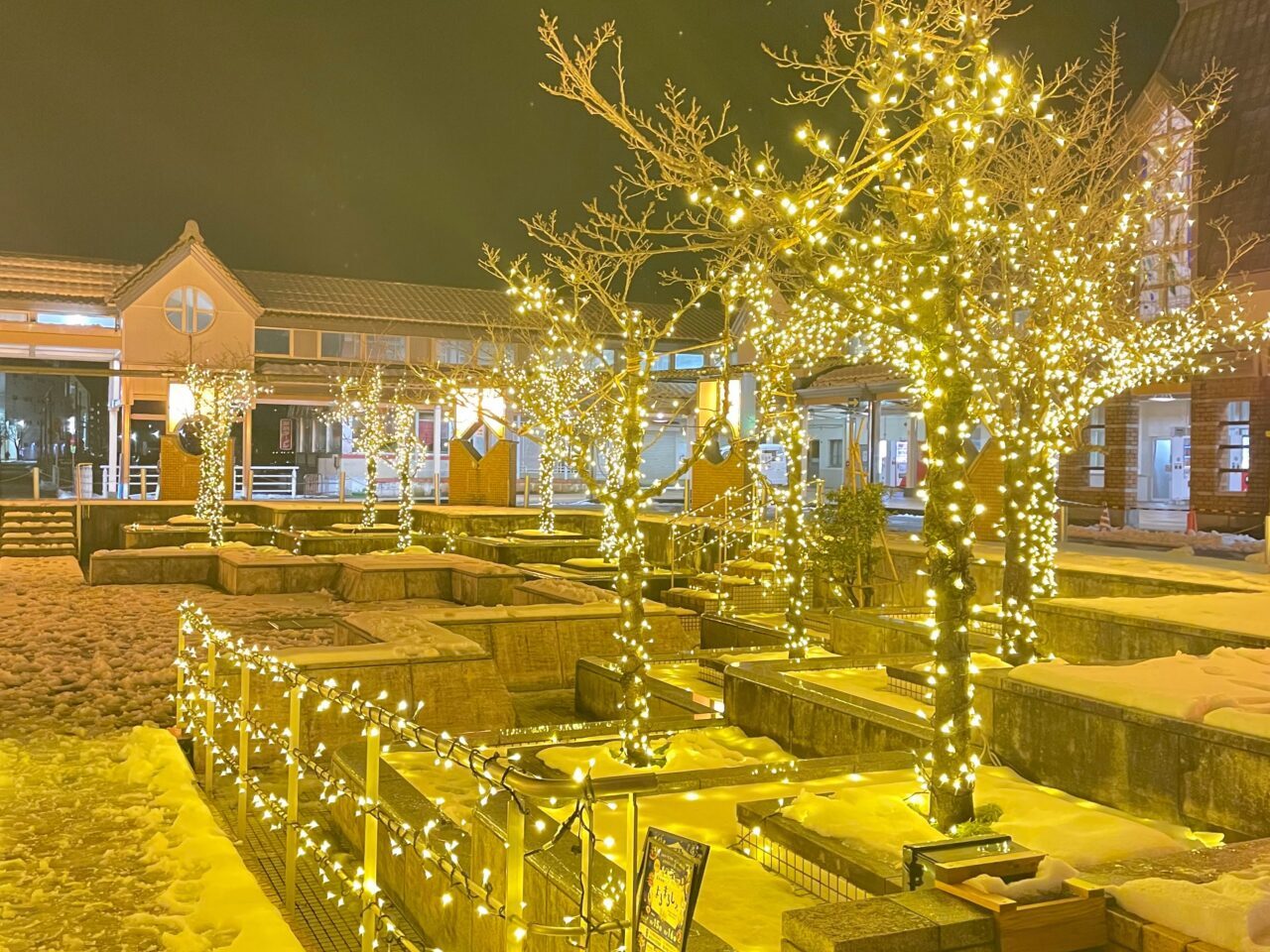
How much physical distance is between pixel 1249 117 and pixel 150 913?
2411 cm

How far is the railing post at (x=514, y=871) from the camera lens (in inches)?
115

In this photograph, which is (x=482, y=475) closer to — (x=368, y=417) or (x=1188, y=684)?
(x=368, y=417)

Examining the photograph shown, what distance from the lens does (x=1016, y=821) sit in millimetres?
4934

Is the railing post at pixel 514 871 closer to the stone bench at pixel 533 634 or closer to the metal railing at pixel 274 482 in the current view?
the stone bench at pixel 533 634

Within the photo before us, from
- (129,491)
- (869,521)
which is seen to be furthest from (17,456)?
(869,521)

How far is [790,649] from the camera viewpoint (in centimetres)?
962

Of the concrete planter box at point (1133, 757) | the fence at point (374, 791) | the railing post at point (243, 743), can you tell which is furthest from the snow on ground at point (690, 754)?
the railing post at point (243, 743)

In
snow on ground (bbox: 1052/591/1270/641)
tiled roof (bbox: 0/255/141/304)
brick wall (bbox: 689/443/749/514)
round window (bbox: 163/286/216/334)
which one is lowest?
snow on ground (bbox: 1052/591/1270/641)

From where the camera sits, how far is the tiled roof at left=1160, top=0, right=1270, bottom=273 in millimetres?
21375

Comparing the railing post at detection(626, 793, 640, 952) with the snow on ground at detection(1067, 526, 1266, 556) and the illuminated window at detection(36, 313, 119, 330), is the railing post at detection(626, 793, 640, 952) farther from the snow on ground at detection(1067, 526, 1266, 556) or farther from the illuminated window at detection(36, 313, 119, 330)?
the illuminated window at detection(36, 313, 119, 330)

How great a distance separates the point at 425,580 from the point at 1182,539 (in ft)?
41.9

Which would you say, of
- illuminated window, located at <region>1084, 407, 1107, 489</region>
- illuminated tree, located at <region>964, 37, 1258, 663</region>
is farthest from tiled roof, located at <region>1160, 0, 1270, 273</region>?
illuminated tree, located at <region>964, 37, 1258, 663</region>

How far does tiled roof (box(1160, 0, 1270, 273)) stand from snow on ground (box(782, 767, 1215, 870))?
19.3 meters

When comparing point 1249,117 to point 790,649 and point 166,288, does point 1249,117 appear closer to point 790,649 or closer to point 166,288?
point 790,649
